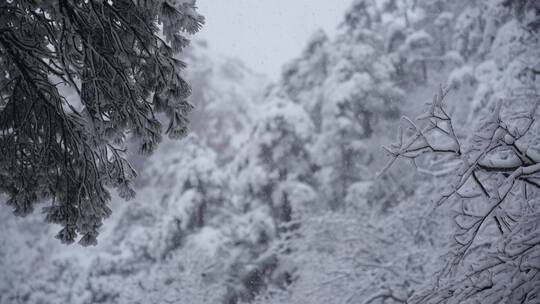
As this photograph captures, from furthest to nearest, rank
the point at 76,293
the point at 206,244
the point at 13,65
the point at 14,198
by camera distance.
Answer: the point at 76,293, the point at 206,244, the point at 14,198, the point at 13,65

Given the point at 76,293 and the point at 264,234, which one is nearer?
the point at 264,234

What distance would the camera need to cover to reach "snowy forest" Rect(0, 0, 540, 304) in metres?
2.77

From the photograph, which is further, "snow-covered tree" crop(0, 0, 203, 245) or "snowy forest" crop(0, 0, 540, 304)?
"snow-covered tree" crop(0, 0, 203, 245)

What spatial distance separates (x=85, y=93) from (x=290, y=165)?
8830 mm

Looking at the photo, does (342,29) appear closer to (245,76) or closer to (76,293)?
(76,293)

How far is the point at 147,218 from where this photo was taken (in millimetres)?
14477

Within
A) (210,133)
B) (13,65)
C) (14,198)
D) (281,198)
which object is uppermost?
(210,133)

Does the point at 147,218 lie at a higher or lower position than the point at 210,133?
lower

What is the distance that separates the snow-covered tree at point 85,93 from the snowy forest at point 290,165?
20mm

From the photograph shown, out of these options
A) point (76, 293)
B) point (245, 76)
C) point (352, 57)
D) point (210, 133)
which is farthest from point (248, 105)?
point (76, 293)

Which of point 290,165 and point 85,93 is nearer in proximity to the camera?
point 85,93

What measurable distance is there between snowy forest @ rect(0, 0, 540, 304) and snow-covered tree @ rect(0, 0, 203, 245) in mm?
20

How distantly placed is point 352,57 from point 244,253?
7.09 meters

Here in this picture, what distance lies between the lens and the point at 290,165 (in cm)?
1195
